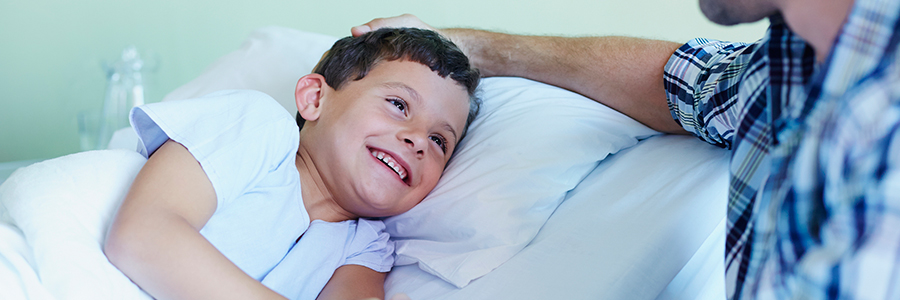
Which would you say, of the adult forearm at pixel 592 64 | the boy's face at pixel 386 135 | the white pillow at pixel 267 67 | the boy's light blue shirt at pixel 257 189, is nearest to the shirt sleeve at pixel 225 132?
the boy's light blue shirt at pixel 257 189

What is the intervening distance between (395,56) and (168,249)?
533 mm

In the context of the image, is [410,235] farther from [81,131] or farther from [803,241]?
[81,131]

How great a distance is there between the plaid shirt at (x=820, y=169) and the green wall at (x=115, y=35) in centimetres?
135

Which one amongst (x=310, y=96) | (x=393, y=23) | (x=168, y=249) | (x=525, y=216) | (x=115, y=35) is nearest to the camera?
(x=168, y=249)

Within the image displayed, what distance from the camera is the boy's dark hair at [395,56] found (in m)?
1.08

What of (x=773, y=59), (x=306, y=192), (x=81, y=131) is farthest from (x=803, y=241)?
(x=81, y=131)

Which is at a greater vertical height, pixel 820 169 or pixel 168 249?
pixel 820 169

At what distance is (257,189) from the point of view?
89 centimetres

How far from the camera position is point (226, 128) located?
2.73 feet

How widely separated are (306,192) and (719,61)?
718 millimetres

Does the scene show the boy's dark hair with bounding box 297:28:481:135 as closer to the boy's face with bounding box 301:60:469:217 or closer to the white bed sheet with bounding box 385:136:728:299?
the boy's face with bounding box 301:60:469:217

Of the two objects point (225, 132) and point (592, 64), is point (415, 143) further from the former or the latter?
point (592, 64)

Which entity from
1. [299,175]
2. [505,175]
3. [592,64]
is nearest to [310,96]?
[299,175]

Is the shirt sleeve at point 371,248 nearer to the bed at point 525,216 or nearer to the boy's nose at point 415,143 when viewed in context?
the bed at point 525,216
